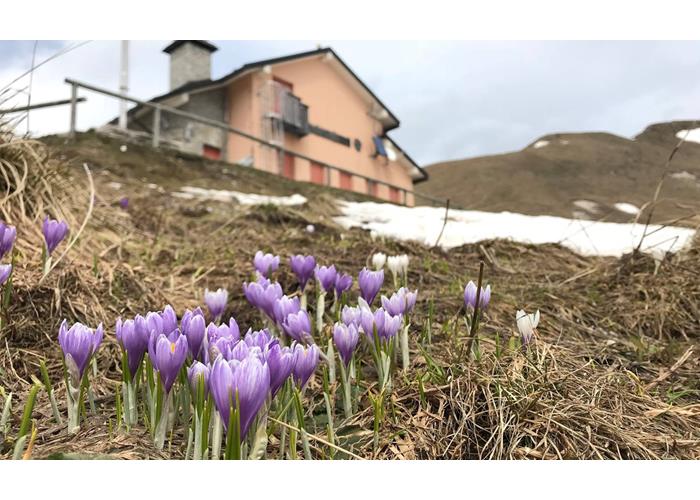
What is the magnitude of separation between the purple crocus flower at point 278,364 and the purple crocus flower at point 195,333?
198 millimetres

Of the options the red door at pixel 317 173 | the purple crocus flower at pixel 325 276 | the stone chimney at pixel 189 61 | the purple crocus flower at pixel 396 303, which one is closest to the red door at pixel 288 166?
the red door at pixel 317 173

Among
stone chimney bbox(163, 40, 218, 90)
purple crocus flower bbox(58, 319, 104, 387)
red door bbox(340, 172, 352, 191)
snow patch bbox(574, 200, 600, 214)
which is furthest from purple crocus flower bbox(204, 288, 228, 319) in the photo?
red door bbox(340, 172, 352, 191)

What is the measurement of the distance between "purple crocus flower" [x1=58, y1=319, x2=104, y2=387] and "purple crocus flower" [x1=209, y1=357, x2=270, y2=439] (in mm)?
343

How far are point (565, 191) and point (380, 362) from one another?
4.68 meters

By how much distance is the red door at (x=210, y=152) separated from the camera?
1345 cm

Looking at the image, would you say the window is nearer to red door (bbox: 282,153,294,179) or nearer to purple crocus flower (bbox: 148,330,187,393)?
red door (bbox: 282,153,294,179)

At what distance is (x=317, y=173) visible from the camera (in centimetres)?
1526

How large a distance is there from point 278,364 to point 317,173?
14.7 metres

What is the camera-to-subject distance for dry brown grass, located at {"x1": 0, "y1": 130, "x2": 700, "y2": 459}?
2.99ft

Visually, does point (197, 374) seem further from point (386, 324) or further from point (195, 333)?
point (386, 324)

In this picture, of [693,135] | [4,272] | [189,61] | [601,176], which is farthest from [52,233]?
[189,61]
